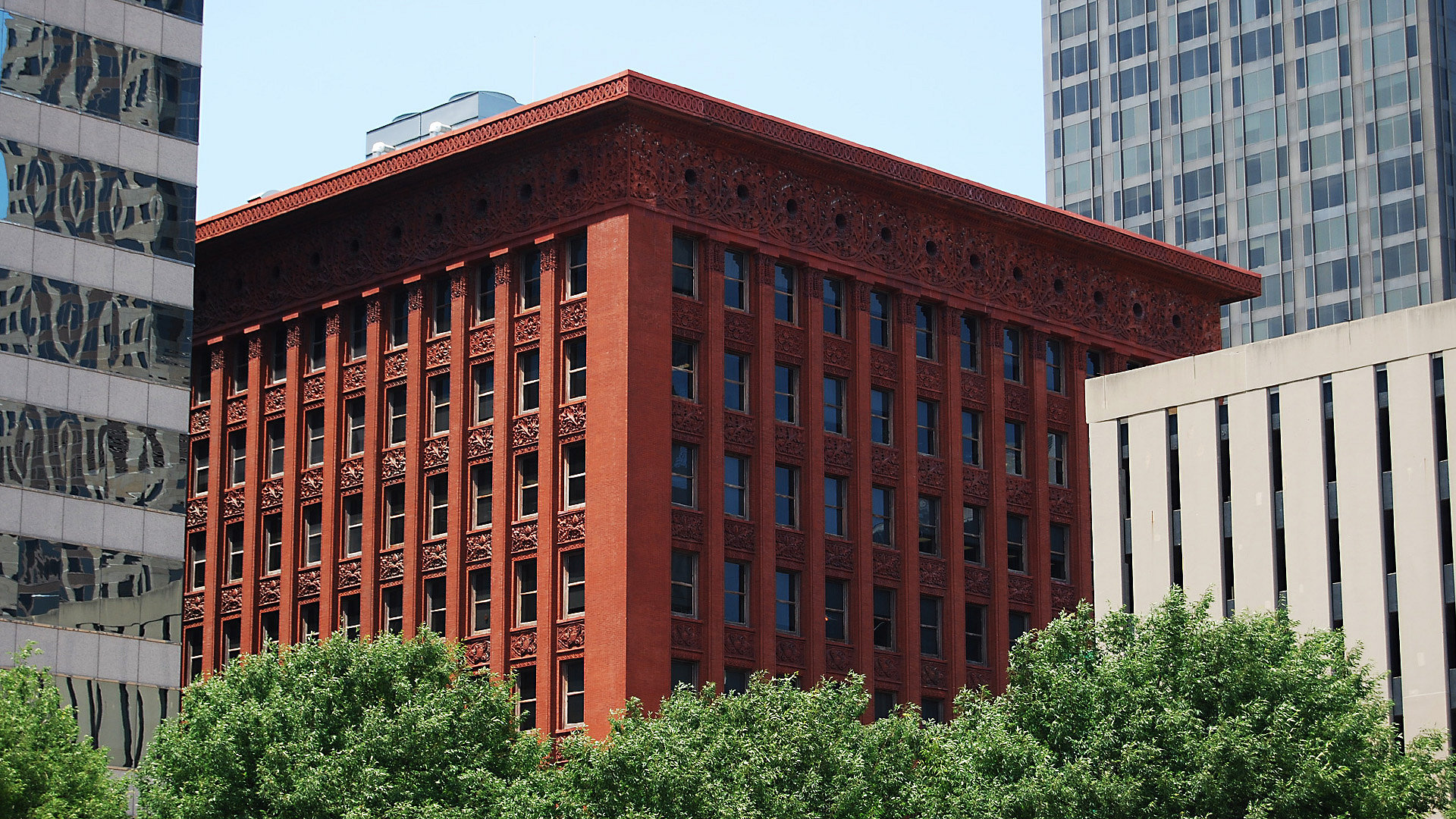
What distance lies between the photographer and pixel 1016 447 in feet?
283

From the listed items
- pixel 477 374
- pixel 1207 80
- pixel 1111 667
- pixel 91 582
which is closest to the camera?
pixel 1111 667

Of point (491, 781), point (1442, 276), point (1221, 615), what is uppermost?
point (1442, 276)

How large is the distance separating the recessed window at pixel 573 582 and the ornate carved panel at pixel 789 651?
6629 mm

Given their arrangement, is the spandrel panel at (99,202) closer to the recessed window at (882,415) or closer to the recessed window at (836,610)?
the recessed window at (836,610)

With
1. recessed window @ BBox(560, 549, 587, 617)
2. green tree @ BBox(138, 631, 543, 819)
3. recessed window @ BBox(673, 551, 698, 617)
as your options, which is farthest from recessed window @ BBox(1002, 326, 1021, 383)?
green tree @ BBox(138, 631, 543, 819)

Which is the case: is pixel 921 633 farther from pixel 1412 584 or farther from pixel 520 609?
pixel 1412 584

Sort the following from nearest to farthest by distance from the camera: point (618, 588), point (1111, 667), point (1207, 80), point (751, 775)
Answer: point (1111, 667)
point (751, 775)
point (618, 588)
point (1207, 80)

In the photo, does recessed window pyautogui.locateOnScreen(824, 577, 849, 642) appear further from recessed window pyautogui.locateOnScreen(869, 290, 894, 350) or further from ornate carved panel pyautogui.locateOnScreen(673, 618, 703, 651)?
recessed window pyautogui.locateOnScreen(869, 290, 894, 350)

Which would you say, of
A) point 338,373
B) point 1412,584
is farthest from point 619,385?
point 1412,584

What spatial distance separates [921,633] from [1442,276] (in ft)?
210

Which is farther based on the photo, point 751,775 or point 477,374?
point 477,374

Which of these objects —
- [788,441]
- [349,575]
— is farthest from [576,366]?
[349,575]

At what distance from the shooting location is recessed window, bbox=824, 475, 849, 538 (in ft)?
→ 259

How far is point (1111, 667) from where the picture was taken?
52156mm
